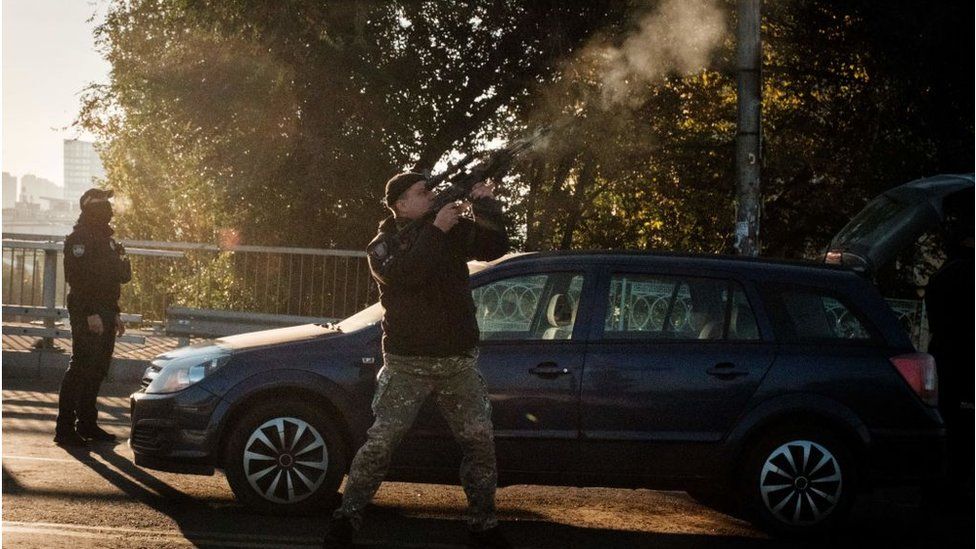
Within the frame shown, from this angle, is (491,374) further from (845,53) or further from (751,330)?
(845,53)

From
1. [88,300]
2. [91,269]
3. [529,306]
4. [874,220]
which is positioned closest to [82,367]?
[88,300]

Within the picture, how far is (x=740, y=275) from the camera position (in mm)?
7152

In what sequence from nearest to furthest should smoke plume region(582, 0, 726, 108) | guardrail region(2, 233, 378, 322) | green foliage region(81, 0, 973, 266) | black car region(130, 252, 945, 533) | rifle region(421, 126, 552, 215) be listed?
rifle region(421, 126, 552, 215), black car region(130, 252, 945, 533), guardrail region(2, 233, 378, 322), green foliage region(81, 0, 973, 266), smoke plume region(582, 0, 726, 108)

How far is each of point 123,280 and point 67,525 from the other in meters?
3.34

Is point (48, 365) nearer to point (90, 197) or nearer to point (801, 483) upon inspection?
point (90, 197)

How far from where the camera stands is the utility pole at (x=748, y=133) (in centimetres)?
1187

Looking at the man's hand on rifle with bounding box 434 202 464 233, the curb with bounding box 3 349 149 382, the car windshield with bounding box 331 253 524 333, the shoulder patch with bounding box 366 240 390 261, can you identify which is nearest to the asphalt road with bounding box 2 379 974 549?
the car windshield with bounding box 331 253 524 333

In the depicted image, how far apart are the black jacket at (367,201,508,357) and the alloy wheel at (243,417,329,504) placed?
1032mm

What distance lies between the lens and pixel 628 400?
6883mm

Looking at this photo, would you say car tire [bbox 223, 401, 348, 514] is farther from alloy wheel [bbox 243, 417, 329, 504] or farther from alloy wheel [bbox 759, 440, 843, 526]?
alloy wheel [bbox 759, 440, 843, 526]

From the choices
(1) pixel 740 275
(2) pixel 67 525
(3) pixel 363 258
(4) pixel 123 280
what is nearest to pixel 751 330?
(1) pixel 740 275

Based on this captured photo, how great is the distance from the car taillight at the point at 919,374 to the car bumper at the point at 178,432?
3709mm

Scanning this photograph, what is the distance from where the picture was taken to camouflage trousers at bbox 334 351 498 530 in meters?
6.03

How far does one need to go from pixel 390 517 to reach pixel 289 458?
664 millimetres
